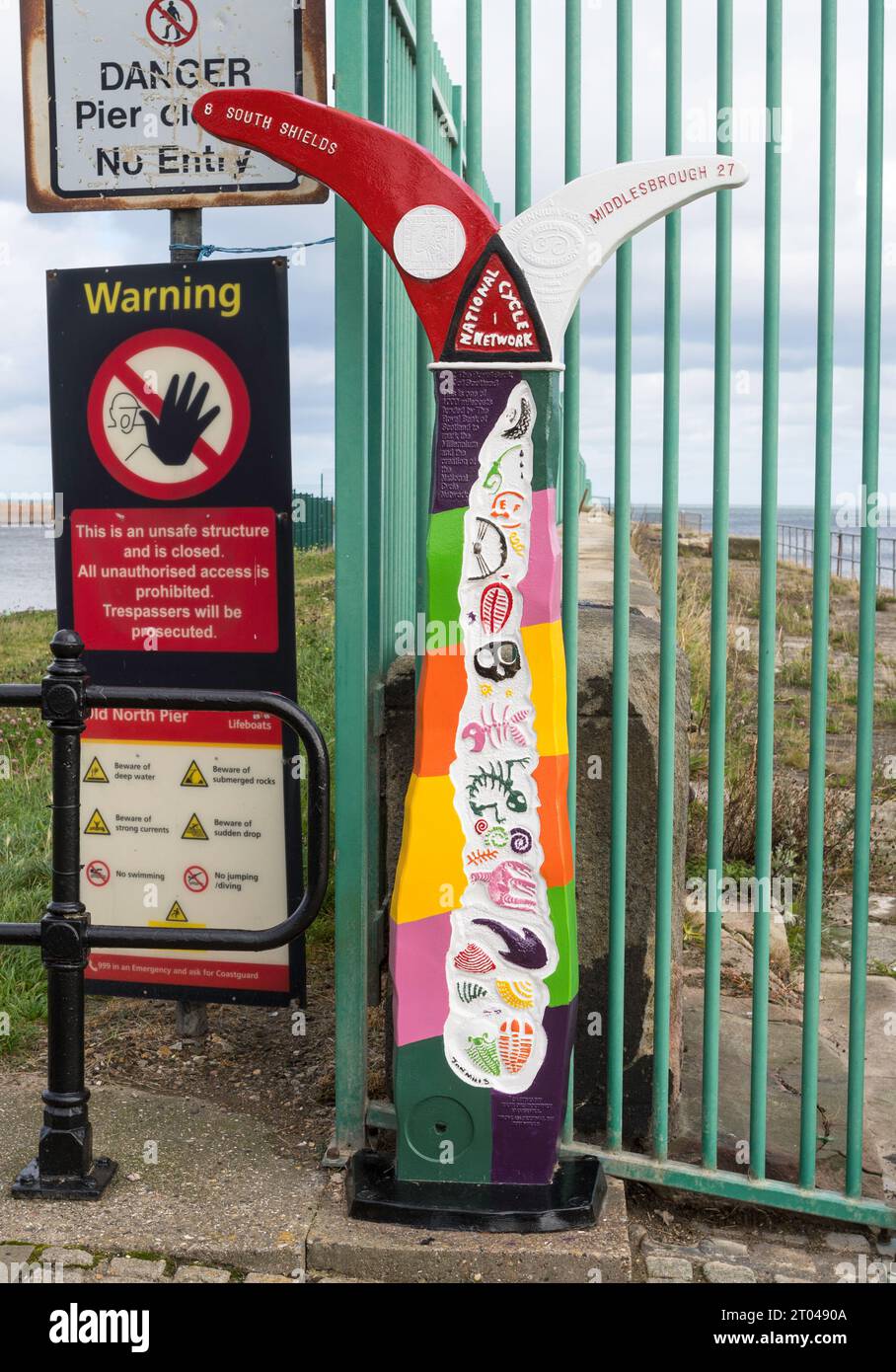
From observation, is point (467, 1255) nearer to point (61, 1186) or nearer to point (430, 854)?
point (430, 854)

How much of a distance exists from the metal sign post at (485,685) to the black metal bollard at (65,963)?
0.63m

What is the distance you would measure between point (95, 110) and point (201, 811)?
1.82 metres

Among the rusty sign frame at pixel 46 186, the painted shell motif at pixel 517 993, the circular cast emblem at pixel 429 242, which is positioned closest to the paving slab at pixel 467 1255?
the painted shell motif at pixel 517 993

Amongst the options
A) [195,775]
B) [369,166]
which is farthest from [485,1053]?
[369,166]

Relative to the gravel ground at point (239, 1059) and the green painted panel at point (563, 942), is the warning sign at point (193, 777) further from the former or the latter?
the green painted panel at point (563, 942)

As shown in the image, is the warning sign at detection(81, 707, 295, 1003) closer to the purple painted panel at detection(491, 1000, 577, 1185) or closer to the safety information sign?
the safety information sign

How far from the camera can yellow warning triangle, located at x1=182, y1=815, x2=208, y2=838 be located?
3.47 m

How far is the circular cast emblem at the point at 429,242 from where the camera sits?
2.57 meters

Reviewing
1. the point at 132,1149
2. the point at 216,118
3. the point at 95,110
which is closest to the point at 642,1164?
the point at 132,1149

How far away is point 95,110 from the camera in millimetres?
3379

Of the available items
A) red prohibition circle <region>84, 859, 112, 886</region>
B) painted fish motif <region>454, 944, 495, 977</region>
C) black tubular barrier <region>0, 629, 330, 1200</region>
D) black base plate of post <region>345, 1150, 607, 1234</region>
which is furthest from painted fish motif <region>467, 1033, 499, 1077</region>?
red prohibition circle <region>84, 859, 112, 886</region>

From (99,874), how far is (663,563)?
180 centimetres

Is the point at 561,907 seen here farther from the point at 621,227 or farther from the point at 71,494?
the point at 71,494

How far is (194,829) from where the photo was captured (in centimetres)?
348
